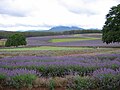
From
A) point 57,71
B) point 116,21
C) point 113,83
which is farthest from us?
point 116,21

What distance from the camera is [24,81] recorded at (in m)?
6.97

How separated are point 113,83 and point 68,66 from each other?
7.71ft

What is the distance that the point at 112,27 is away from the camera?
152 ft

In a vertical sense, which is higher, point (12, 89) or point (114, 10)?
point (114, 10)

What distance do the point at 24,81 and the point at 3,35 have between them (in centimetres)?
12421

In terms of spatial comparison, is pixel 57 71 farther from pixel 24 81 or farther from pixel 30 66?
pixel 24 81

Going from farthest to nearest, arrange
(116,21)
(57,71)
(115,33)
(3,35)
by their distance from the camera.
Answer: (3,35)
(116,21)
(115,33)
(57,71)

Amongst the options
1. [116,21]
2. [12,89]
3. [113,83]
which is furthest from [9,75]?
[116,21]

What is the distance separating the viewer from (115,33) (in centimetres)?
4338

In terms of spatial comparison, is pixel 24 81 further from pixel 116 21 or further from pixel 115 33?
pixel 116 21

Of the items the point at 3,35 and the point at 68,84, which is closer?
the point at 68,84

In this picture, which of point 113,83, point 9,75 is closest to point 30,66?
point 9,75

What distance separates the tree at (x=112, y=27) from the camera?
4347 centimetres

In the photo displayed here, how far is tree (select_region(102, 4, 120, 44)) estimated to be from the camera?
4347 centimetres
